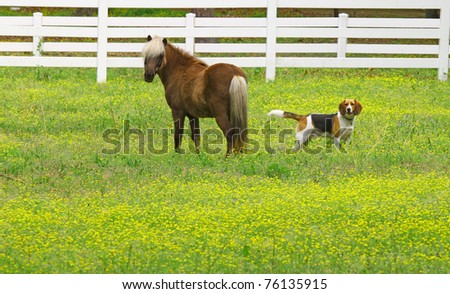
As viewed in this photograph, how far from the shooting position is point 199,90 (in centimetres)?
1284

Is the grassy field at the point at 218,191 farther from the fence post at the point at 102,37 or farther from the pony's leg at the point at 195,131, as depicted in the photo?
the fence post at the point at 102,37

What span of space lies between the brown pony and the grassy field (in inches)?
14.5

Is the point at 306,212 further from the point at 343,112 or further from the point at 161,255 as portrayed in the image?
the point at 343,112

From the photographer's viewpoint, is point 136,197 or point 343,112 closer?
point 136,197

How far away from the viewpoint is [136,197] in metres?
10.7

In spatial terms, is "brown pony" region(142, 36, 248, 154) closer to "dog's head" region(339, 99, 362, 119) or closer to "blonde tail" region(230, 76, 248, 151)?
"blonde tail" region(230, 76, 248, 151)

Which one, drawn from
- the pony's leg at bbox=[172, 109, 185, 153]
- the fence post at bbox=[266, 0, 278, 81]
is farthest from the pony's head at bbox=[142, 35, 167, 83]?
the fence post at bbox=[266, 0, 278, 81]

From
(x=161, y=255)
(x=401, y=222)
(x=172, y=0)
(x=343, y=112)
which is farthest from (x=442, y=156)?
(x=172, y=0)

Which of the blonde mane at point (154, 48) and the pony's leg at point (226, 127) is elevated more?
the blonde mane at point (154, 48)

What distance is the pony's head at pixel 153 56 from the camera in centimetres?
1330

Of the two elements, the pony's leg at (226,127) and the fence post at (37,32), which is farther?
the fence post at (37,32)

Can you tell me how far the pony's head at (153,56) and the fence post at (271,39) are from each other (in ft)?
21.1

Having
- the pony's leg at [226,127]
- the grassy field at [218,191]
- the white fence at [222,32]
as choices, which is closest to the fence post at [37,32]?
the white fence at [222,32]

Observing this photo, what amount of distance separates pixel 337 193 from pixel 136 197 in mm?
2041
